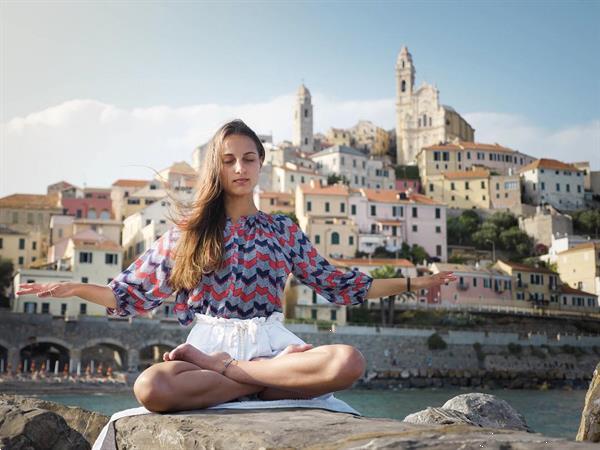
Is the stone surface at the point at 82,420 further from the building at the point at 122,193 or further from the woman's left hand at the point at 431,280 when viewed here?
the building at the point at 122,193

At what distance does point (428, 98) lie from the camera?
115 meters

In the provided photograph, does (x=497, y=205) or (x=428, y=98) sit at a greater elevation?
(x=428, y=98)

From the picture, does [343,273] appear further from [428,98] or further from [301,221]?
[428,98]

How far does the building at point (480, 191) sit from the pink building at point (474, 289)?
74.7ft

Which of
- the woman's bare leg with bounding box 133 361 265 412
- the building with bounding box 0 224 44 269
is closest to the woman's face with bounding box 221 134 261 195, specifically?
the woman's bare leg with bounding box 133 361 265 412

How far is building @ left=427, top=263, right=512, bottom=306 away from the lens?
6394 centimetres

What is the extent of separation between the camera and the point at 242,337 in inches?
183

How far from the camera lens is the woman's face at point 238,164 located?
16.7 ft

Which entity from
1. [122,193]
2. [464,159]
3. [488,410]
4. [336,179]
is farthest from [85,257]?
[464,159]

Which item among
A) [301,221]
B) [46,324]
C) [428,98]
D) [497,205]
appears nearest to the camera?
[46,324]

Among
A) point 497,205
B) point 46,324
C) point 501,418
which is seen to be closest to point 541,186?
point 497,205

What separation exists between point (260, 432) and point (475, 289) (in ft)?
210

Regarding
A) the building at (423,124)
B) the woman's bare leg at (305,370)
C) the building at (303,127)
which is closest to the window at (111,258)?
the woman's bare leg at (305,370)

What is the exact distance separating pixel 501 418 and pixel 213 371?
4.69m
